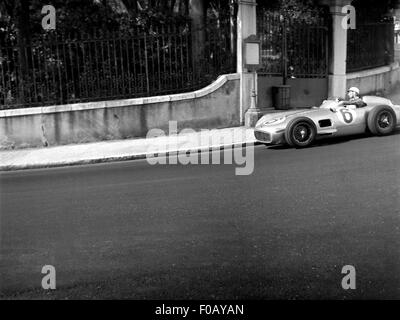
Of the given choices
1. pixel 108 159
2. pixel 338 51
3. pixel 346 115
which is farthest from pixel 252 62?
pixel 108 159

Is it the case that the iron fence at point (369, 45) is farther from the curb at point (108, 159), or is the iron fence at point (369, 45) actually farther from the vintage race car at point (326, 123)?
the curb at point (108, 159)

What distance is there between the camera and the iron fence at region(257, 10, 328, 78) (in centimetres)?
1509

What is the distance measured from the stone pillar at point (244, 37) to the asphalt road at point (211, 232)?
5.24 meters

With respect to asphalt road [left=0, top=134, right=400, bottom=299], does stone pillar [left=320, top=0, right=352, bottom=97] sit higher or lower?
higher

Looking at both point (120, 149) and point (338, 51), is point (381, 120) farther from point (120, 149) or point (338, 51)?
point (120, 149)

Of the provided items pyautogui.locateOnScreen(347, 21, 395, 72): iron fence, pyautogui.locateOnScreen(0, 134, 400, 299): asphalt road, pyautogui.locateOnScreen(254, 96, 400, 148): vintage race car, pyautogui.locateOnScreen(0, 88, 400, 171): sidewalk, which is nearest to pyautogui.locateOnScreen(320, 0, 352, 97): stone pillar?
pyautogui.locateOnScreen(347, 21, 395, 72): iron fence

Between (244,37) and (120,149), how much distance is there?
192 inches

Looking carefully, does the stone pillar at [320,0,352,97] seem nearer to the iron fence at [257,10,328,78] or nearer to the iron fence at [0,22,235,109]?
the iron fence at [257,10,328,78]

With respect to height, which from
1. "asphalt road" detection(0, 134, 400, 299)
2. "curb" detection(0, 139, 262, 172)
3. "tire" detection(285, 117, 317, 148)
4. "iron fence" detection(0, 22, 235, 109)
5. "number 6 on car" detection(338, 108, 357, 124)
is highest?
"iron fence" detection(0, 22, 235, 109)

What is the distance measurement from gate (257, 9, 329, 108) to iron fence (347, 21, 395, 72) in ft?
5.34

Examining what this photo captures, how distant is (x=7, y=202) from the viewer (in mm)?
7703
